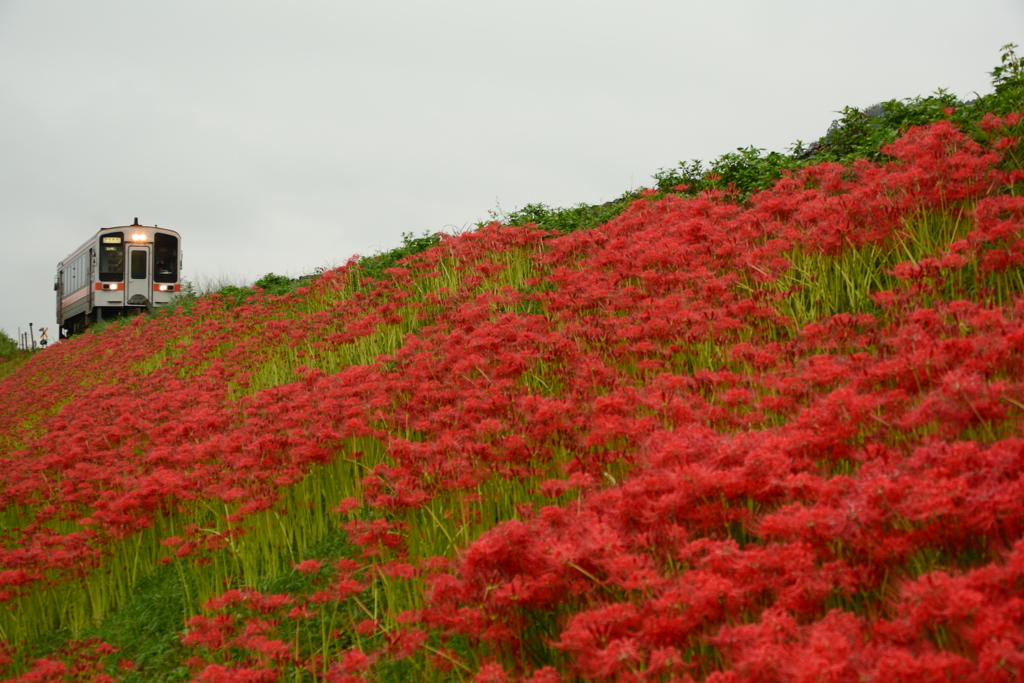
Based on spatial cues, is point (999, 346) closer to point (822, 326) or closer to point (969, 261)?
point (822, 326)

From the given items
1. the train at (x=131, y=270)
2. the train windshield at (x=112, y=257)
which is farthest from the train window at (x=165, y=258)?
the train windshield at (x=112, y=257)

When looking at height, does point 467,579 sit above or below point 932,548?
below

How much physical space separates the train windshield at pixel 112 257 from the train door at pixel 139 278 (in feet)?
0.86

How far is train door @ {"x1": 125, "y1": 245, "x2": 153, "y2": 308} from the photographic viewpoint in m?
23.2

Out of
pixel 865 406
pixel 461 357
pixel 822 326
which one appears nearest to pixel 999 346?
pixel 865 406

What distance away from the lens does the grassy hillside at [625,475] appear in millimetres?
2342

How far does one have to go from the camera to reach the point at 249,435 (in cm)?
576

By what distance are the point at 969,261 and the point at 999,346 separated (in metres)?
2.54

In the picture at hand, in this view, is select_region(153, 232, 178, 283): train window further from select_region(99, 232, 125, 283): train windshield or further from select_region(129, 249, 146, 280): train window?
select_region(99, 232, 125, 283): train windshield

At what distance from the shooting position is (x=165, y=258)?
23828 mm

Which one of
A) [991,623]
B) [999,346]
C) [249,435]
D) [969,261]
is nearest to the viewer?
[991,623]


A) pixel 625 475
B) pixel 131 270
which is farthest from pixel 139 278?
pixel 625 475

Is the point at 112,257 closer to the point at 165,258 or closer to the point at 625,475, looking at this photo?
the point at 165,258

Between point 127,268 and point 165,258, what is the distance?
3.83 feet
